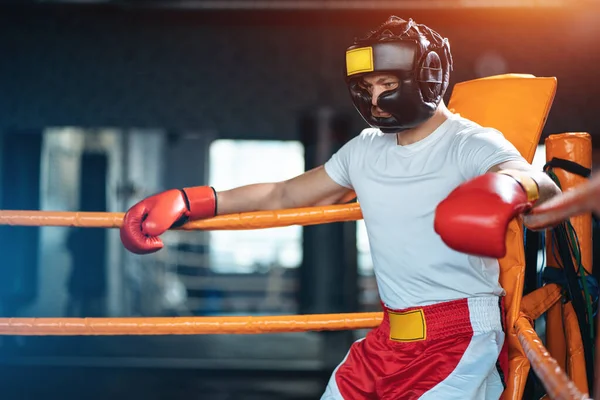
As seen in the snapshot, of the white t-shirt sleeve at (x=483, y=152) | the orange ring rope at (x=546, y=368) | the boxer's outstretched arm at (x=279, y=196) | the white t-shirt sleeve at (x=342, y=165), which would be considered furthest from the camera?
the boxer's outstretched arm at (x=279, y=196)

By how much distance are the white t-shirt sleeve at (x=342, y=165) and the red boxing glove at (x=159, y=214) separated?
28 centimetres

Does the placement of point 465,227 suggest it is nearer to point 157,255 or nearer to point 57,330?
point 57,330

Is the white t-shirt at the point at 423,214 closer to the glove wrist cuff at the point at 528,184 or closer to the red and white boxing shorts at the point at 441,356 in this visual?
the red and white boxing shorts at the point at 441,356

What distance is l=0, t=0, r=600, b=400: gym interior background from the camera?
17.5 ft

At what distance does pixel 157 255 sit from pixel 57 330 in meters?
6.38

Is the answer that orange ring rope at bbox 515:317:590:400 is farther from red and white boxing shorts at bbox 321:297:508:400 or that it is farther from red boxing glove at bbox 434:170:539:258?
red boxing glove at bbox 434:170:539:258

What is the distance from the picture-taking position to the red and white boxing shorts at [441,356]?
1.29 m

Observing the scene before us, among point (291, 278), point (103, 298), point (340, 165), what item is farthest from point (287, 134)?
point (340, 165)

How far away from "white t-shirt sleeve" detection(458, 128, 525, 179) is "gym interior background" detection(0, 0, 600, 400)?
3.68 m

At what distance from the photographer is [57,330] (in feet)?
5.21

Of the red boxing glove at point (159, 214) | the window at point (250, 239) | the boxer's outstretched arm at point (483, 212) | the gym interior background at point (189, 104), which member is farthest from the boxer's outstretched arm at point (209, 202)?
the window at point (250, 239)

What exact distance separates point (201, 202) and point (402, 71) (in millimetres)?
550

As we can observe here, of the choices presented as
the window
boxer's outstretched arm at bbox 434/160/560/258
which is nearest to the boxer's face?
boxer's outstretched arm at bbox 434/160/560/258

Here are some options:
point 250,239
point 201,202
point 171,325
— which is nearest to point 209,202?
point 201,202
